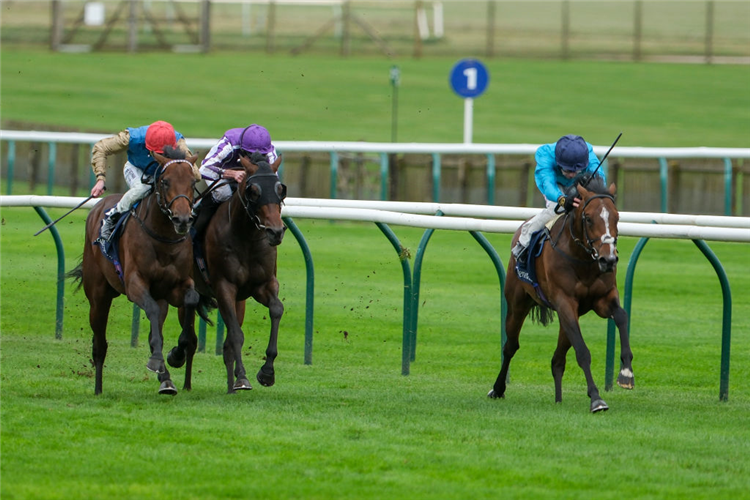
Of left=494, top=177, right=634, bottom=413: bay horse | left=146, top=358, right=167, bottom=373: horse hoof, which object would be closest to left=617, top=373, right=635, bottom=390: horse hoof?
left=494, top=177, right=634, bottom=413: bay horse

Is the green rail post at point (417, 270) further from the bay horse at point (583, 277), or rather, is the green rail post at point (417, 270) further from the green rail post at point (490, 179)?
the green rail post at point (490, 179)

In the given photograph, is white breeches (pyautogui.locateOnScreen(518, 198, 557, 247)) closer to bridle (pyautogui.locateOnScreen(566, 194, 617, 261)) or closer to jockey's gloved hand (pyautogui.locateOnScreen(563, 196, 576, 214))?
jockey's gloved hand (pyautogui.locateOnScreen(563, 196, 576, 214))

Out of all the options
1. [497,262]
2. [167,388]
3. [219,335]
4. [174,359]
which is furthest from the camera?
[219,335]

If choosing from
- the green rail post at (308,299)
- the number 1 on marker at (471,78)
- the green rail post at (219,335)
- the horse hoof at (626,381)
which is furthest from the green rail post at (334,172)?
the horse hoof at (626,381)

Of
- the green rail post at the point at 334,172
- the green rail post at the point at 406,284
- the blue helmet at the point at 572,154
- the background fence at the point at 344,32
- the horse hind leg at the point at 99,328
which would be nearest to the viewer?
the blue helmet at the point at 572,154

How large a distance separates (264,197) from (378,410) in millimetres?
1284

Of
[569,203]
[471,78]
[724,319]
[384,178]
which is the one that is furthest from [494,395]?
[471,78]

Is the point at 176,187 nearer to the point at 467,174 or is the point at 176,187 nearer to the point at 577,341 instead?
the point at 577,341

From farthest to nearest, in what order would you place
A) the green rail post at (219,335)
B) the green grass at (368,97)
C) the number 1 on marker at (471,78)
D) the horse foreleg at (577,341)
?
1. the green grass at (368,97)
2. the number 1 on marker at (471,78)
3. the green rail post at (219,335)
4. the horse foreleg at (577,341)

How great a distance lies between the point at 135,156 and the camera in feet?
23.9

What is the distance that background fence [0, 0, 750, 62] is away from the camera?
32.1 metres

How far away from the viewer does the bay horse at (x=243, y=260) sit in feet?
22.1

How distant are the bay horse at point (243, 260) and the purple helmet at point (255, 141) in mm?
160

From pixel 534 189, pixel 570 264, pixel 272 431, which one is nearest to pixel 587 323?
pixel 570 264
